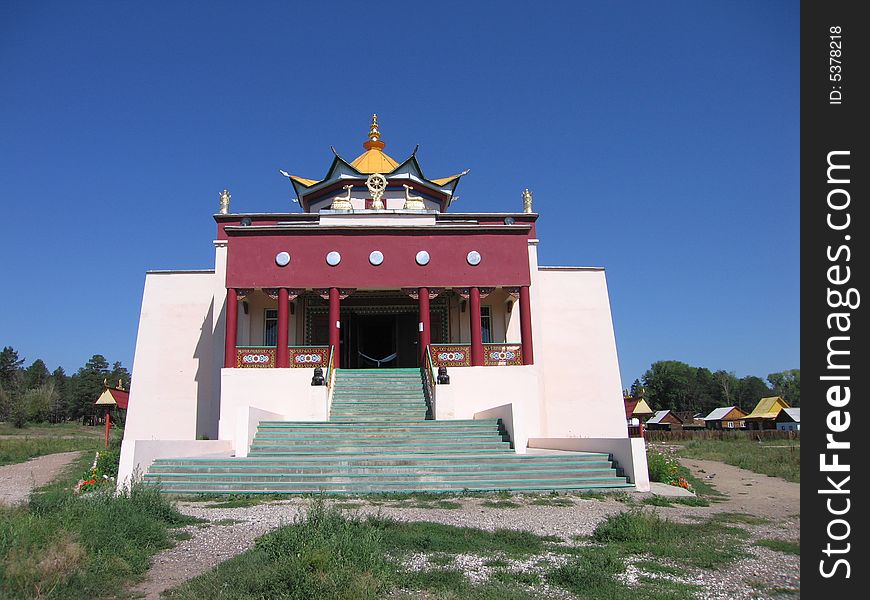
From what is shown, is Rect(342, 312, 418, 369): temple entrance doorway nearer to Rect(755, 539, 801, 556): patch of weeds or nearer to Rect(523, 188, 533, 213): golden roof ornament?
Rect(523, 188, 533, 213): golden roof ornament

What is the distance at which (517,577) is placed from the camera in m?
5.32

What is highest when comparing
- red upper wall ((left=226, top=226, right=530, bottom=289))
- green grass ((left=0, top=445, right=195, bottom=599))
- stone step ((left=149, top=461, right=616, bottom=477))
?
red upper wall ((left=226, top=226, right=530, bottom=289))

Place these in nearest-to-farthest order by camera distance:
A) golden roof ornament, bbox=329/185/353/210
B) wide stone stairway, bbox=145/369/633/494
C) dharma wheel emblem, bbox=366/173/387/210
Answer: wide stone stairway, bbox=145/369/633/494
dharma wheel emblem, bbox=366/173/387/210
golden roof ornament, bbox=329/185/353/210

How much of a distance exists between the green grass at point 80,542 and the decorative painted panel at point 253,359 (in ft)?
32.0

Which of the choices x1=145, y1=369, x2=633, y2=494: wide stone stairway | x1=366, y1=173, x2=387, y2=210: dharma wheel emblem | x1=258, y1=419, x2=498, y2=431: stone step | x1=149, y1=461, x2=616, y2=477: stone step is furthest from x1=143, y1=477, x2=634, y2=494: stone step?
x1=366, y1=173, x2=387, y2=210: dharma wheel emblem

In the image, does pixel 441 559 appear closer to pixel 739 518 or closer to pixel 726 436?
pixel 739 518

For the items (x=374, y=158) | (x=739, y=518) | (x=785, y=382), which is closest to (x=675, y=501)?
(x=739, y=518)

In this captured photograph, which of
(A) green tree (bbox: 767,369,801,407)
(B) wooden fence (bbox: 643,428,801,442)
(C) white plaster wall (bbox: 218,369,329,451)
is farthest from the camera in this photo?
(A) green tree (bbox: 767,369,801,407)

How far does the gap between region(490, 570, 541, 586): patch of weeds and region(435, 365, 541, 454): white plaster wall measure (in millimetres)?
10406

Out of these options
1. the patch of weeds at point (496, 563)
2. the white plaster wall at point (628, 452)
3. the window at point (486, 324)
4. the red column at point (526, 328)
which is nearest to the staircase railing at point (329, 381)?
the red column at point (526, 328)

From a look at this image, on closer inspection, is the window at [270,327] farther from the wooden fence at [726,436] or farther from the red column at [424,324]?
the wooden fence at [726,436]

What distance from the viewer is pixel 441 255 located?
61.3ft

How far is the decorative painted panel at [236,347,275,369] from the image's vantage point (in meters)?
17.2

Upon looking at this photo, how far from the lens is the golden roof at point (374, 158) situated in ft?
83.4
